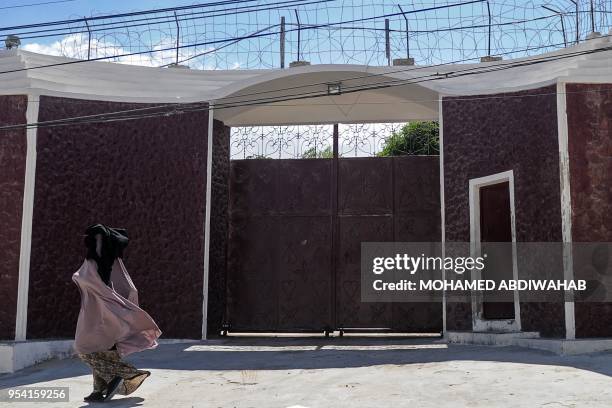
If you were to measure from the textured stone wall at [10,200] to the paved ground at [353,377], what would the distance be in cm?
95

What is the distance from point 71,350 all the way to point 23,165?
2.43m

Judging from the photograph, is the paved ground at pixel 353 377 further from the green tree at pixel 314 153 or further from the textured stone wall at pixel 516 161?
the green tree at pixel 314 153

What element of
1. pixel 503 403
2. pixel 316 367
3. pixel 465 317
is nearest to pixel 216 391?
pixel 316 367

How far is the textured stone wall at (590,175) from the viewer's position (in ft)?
26.0

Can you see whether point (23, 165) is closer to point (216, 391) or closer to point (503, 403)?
point (216, 391)

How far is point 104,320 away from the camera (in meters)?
5.91

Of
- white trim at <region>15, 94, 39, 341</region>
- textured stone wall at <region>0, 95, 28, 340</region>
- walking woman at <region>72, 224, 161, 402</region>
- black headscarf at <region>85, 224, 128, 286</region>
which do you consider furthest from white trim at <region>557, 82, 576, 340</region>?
textured stone wall at <region>0, 95, 28, 340</region>

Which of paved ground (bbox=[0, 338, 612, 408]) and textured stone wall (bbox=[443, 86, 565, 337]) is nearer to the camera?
paved ground (bbox=[0, 338, 612, 408])

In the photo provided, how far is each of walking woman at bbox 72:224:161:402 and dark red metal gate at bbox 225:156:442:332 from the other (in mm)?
4481

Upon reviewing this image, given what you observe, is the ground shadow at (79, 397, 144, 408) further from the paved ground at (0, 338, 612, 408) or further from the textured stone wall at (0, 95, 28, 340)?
the textured stone wall at (0, 95, 28, 340)

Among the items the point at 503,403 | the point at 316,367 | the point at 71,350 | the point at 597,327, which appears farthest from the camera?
the point at 71,350

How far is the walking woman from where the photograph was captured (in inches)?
233

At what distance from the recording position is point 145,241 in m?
9.47

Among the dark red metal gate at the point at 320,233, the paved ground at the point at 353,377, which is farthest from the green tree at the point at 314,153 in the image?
the paved ground at the point at 353,377
